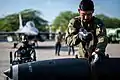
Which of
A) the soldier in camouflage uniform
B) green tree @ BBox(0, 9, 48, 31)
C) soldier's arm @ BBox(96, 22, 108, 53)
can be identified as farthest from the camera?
green tree @ BBox(0, 9, 48, 31)

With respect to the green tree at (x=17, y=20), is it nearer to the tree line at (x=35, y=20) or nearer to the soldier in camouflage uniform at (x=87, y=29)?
the tree line at (x=35, y=20)

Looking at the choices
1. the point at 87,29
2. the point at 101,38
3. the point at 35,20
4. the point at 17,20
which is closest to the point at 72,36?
the point at 87,29

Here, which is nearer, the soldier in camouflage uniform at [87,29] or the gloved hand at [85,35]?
the gloved hand at [85,35]

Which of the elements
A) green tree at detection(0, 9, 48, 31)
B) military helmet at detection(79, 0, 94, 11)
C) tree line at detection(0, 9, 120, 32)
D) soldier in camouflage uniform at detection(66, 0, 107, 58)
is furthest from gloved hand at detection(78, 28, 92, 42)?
tree line at detection(0, 9, 120, 32)

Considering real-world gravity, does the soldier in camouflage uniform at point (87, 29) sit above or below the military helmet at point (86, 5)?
below

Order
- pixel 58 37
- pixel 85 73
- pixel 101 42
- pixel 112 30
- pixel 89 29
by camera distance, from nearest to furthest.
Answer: pixel 85 73, pixel 101 42, pixel 89 29, pixel 58 37, pixel 112 30

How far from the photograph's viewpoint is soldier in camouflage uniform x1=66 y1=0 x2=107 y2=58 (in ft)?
13.7

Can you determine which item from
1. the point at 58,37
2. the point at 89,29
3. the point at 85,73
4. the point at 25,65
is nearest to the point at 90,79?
the point at 85,73

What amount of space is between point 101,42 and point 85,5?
1.58ft

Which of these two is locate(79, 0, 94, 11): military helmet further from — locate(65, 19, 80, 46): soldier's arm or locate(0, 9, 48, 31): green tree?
locate(0, 9, 48, 31): green tree

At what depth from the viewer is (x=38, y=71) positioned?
11.7ft

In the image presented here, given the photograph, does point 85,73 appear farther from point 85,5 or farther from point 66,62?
point 85,5

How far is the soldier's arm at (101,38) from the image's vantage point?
13.1ft

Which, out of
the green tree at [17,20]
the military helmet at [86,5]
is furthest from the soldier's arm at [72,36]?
the green tree at [17,20]
